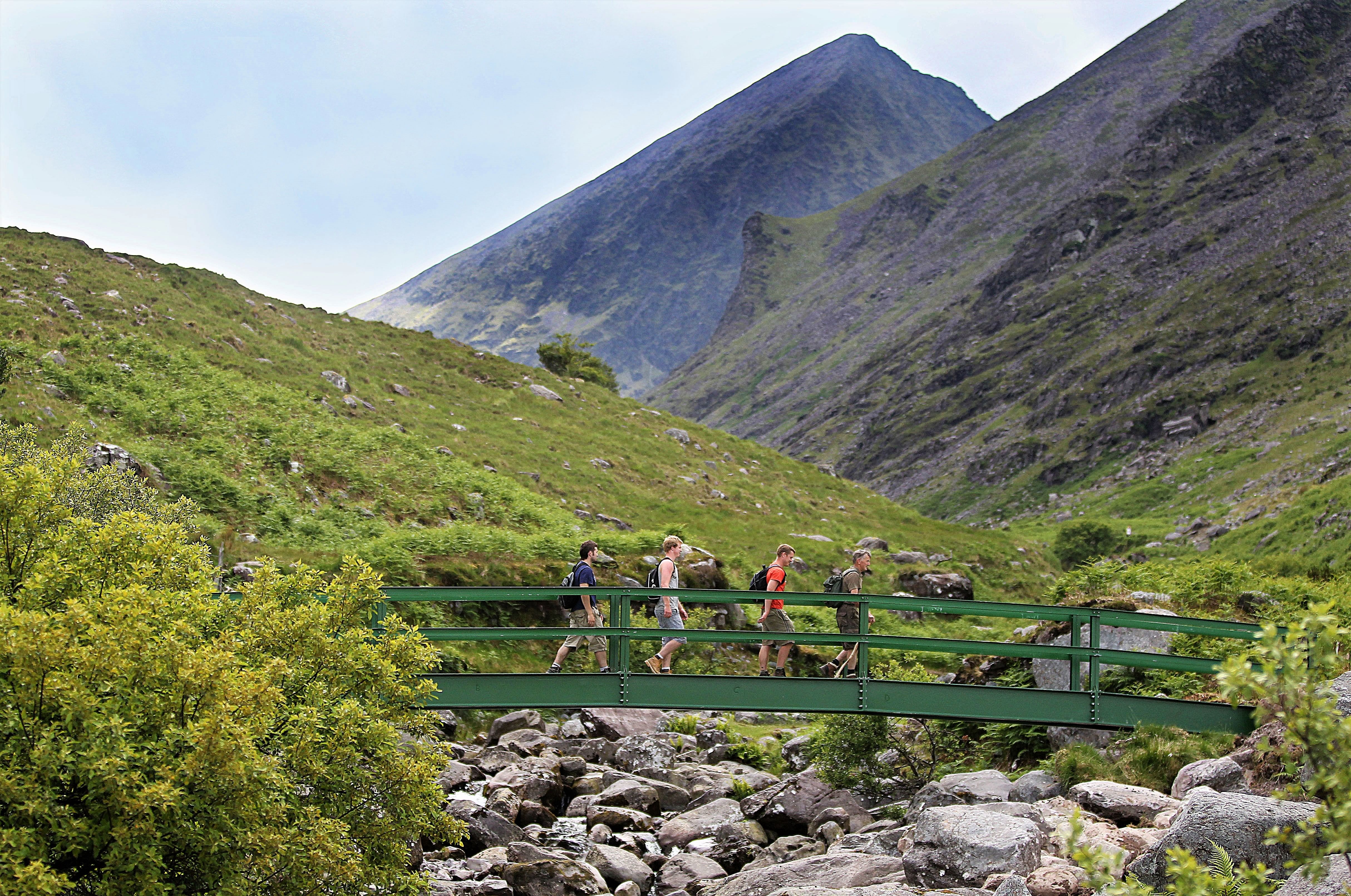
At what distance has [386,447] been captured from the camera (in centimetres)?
3203

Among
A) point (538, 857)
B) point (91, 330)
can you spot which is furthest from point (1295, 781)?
point (91, 330)

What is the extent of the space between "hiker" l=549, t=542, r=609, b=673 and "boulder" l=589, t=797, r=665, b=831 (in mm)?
2381

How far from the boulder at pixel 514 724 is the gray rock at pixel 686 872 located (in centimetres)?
591

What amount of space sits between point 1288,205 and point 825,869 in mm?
122325

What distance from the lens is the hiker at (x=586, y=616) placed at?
16.8 m

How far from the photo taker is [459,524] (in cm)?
2745

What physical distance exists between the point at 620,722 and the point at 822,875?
8548 millimetres

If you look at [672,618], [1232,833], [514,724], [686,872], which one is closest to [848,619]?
[672,618]

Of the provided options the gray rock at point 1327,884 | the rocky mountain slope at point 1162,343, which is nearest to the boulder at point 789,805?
the gray rock at point 1327,884

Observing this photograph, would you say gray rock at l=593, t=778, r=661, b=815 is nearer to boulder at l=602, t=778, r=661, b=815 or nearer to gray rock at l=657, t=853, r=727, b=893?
boulder at l=602, t=778, r=661, b=815

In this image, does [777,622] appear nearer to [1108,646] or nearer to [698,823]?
[698,823]

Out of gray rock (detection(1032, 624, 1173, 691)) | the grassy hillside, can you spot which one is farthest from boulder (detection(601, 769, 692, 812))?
the grassy hillside

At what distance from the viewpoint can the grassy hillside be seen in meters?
→ 25.4

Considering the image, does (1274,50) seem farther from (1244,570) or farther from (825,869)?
(825,869)
